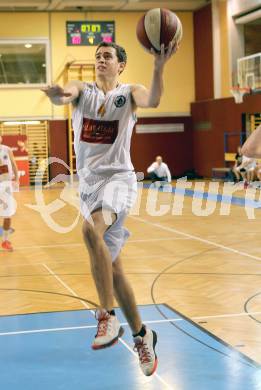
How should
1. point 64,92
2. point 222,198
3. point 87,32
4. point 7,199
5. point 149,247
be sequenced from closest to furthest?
point 64,92, point 7,199, point 149,247, point 222,198, point 87,32

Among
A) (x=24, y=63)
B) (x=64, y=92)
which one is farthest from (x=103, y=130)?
(x=24, y=63)

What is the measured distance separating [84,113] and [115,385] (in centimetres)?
211

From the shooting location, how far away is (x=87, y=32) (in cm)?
2648

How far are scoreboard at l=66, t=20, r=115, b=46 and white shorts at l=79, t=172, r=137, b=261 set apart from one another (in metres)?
22.1

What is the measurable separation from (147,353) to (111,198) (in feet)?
3.74

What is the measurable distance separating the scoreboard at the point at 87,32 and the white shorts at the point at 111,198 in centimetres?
2209

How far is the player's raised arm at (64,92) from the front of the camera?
15.4 ft

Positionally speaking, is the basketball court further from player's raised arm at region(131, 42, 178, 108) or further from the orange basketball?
the orange basketball

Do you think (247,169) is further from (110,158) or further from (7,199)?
(110,158)

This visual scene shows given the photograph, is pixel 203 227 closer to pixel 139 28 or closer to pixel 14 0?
pixel 139 28

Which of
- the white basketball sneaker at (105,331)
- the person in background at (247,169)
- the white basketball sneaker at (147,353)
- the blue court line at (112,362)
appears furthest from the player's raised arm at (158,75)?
the person in background at (247,169)

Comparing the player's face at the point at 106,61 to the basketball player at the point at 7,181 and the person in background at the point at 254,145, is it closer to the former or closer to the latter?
the person in background at the point at 254,145

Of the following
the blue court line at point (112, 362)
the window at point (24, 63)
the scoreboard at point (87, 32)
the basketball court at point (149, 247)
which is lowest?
the blue court line at point (112, 362)

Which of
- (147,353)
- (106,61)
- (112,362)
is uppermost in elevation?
(106,61)
